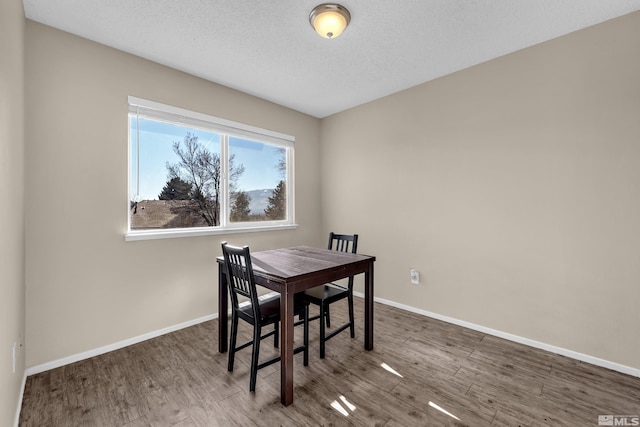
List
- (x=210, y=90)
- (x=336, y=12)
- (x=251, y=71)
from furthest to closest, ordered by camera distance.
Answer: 1. (x=210, y=90)
2. (x=251, y=71)
3. (x=336, y=12)

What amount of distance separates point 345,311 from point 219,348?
1469 millimetres

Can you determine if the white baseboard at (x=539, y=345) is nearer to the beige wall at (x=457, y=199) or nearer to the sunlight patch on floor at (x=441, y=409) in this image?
the beige wall at (x=457, y=199)

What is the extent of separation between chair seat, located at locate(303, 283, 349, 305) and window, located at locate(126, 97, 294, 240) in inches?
51.5

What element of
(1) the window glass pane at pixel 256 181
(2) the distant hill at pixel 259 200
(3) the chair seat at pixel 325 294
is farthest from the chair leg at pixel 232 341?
(2) the distant hill at pixel 259 200

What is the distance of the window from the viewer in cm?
260

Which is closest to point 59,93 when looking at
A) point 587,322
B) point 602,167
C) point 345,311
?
point 345,311

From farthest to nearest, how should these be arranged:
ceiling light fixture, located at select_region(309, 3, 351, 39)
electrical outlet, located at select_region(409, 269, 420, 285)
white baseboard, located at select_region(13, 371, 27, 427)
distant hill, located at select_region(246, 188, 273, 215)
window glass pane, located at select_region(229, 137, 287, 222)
Result: distant hill, located at select_region(246, 188, 273, 215)
window glass pane, located at select_region(229, 137, 287, 222)
electrical outlet, located at select_region(409, 269, 420, 285)
ceiling light fixture, located at select_region(309, 3, 351, 39)
white baseboard, located at select_region(13, 371, 27, 427)

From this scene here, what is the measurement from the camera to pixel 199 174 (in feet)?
9.93

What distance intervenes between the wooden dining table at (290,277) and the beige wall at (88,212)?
0.81 m

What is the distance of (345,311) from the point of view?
326 cm

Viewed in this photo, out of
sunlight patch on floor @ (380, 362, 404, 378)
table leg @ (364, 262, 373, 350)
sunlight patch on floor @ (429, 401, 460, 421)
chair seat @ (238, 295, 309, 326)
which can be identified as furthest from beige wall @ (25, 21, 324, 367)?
sunlight patch on floor @ (429, 401, 460, 421)

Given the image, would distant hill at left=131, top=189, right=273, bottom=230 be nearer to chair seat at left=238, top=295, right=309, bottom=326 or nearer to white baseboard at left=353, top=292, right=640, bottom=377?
chair seat at left=238, top=295, right=309, bottom=326

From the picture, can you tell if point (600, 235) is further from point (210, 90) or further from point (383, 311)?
point (210, 90)

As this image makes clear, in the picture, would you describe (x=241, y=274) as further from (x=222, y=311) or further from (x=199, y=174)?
(x=199, y=174)
